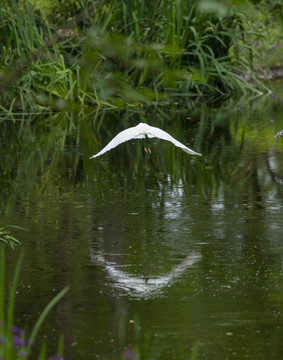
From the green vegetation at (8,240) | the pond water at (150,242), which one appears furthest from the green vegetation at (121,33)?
the green vegetation at (8,240)

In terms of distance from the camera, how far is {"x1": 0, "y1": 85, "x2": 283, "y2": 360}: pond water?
15.8 ft

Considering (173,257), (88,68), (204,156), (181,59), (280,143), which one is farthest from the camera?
(181,59)

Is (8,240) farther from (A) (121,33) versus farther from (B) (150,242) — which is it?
(A) (121,33)

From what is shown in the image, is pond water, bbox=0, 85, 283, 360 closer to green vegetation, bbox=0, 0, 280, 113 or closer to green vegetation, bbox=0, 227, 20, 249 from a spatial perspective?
green vegetation, bbox=0, 227, 20, 249

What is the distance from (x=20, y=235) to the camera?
23.3 feet

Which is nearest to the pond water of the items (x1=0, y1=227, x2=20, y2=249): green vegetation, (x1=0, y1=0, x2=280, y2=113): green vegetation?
(x1=0, y1=227, x2=20, y2=249): green vegetation

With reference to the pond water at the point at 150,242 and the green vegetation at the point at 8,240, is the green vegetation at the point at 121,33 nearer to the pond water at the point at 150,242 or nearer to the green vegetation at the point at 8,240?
the pond water at the point at 150,242

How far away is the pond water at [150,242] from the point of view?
4820 mm

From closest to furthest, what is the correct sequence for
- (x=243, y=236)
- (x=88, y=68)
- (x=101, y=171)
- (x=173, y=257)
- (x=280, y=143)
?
(x=88, y=68) → (x=173, y=257) → (x=243, y=236) → (x=101, y=171) → (x=280, y=143)

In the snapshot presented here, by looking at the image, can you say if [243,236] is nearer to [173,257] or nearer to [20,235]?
[173,257]

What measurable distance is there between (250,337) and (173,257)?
5.73 feet

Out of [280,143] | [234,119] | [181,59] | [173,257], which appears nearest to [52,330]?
[173,257]

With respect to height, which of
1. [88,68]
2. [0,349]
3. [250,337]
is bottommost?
[250,337]

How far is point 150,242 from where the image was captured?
22.6 ft
